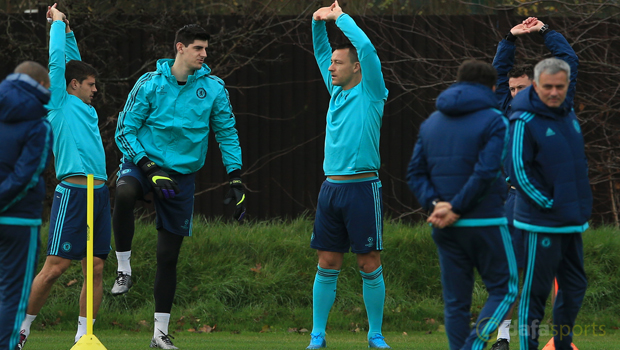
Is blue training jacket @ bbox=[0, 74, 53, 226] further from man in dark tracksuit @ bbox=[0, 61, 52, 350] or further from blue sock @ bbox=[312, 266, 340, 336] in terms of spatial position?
blue sock @ bbox=[312, 266, 340, 336]

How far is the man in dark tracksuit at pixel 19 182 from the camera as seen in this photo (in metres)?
4.35

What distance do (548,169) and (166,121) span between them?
3.13m

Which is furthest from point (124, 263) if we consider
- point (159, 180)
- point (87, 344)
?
point (87, 344)

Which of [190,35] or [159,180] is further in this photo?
[190,35]

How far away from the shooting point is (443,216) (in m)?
4.34

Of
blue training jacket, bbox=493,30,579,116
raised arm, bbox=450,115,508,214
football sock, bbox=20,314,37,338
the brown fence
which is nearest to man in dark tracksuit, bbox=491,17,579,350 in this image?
blue training jacket, bbox=493,30,579,116

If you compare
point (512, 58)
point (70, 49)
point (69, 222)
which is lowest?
point (69, 222)

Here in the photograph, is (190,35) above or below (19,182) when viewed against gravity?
above

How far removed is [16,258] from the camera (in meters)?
4.45

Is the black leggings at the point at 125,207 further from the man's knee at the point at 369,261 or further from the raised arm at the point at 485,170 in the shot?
the raised arm at the point at 485,170

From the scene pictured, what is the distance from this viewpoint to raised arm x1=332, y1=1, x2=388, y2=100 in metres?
6.04

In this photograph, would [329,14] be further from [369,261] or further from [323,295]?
[323,295]

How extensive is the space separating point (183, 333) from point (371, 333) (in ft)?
8.25

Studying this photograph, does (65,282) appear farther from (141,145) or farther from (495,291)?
(495,291)
